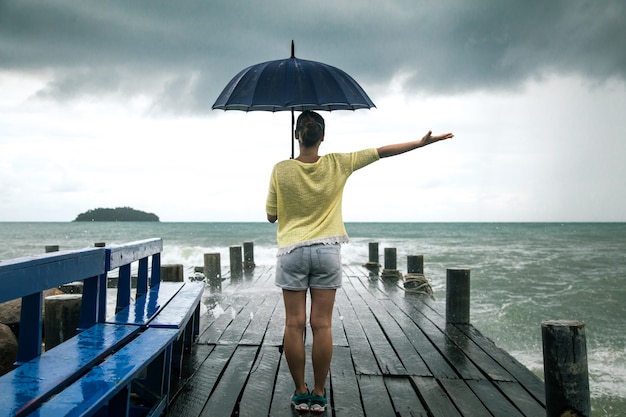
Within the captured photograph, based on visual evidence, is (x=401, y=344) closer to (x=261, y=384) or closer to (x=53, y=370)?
(x=261, y=384)

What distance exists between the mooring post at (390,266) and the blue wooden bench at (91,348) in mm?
6398

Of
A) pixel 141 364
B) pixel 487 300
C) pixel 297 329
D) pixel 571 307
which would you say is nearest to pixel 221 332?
pixel 297 329

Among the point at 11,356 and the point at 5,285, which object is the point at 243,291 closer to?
the point at 11,356

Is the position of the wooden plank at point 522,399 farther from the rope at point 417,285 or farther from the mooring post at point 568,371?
the rope at point 417,285

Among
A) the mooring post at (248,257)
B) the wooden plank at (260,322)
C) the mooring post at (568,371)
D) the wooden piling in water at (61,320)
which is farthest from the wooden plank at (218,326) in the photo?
the mooring post at (248,257)

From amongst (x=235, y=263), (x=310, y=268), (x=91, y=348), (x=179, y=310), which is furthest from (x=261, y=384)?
(x=235, y=263)

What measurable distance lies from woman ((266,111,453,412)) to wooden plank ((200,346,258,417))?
583 millimetres

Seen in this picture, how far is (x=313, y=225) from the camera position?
2.74m

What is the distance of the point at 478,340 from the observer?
4789mm

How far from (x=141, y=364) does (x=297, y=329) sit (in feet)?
3.08

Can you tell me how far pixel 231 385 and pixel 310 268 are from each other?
1.28 metres

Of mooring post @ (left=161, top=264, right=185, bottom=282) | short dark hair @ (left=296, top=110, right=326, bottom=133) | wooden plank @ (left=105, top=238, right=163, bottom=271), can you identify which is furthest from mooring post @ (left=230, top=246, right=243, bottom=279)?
short dark hair @ (left=296, top=110, right=326, bottom=133)

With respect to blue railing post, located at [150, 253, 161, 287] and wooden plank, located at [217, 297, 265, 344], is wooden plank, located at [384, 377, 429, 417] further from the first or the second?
blue railing post, located at [150, 253, 161, 287]

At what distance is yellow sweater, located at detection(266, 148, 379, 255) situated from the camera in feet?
8.99
